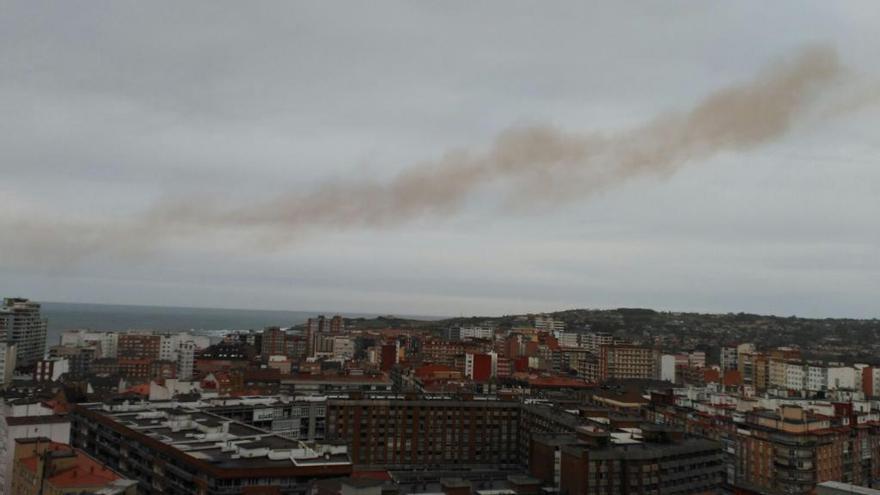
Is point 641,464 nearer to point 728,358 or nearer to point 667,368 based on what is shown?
point 667,368

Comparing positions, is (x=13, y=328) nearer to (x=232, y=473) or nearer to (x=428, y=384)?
(x=428, y=384)

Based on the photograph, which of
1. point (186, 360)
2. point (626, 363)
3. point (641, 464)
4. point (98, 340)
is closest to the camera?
point (641, 464)

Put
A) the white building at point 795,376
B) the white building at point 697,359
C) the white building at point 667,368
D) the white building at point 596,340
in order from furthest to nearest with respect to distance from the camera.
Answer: the white building at point 596,340 < the white building at point 697,359 < the white building at point 667,368 < the white building at point 795,376

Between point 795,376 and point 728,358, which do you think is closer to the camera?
point 795,376

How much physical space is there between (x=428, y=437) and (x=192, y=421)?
28.7 m

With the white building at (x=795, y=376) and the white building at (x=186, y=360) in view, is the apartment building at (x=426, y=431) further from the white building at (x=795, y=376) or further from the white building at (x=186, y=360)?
the white building at (x=186, y=360)

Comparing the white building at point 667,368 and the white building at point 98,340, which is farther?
the white building at point 98,340

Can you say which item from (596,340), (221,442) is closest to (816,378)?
(596,340)

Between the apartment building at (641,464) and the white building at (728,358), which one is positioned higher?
the white building at (728,358)

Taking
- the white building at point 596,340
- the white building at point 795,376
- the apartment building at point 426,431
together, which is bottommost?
the apartment building at point 426,431

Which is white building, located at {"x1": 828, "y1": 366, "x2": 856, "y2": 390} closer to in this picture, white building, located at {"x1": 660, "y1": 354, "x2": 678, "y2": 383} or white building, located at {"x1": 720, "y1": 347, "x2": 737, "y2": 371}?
white building, located at {"x1": 660, "y1": 354, "x2": 678, "y2": 383}

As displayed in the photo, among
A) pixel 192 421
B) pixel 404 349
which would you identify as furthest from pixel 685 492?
pixel 404 349

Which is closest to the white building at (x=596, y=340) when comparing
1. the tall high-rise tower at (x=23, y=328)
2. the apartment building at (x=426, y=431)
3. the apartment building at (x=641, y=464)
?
the apartment building at (x=426, y=431)

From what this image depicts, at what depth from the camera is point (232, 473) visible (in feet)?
130
